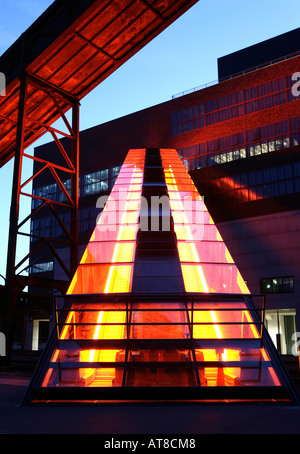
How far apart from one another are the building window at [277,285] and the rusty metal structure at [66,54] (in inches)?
657

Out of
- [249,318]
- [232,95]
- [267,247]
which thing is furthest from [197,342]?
[232,95]

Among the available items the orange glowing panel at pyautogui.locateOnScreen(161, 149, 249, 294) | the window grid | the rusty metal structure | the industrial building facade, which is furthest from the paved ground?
the window grid

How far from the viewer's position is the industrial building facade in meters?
31.9

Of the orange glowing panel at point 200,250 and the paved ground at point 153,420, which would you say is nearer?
the paved ground at point 153,420

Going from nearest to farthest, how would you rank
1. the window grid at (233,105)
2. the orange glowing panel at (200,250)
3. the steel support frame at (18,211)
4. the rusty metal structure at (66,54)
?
the orange glowing panel at (200,250)
the steel support frame at (18,211)
the rusty metal structure at (66,54)
the window grid at (233,105)

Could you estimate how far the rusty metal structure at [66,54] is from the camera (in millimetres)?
17281

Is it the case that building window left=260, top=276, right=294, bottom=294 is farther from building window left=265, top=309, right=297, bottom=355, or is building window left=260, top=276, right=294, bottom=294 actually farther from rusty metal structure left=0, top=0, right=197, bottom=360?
rusty metal structure left=0, top=0, right=197, bottom=360

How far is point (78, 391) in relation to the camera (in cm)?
659

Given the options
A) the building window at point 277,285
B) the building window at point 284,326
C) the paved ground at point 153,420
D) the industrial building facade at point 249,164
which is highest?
the industrial building facade at point 249,164

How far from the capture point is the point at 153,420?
5.26 m

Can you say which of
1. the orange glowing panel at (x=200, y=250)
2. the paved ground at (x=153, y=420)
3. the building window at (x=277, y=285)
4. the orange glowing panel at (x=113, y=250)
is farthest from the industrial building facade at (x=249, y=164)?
the paved ground at (x=153, y=420)

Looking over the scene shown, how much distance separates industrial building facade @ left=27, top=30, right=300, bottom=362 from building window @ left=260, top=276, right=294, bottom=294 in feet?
0.24

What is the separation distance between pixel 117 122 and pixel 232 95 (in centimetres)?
1287

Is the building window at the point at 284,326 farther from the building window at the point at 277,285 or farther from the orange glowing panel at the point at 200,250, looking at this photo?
the orange glowing panel at the point at 200,250
